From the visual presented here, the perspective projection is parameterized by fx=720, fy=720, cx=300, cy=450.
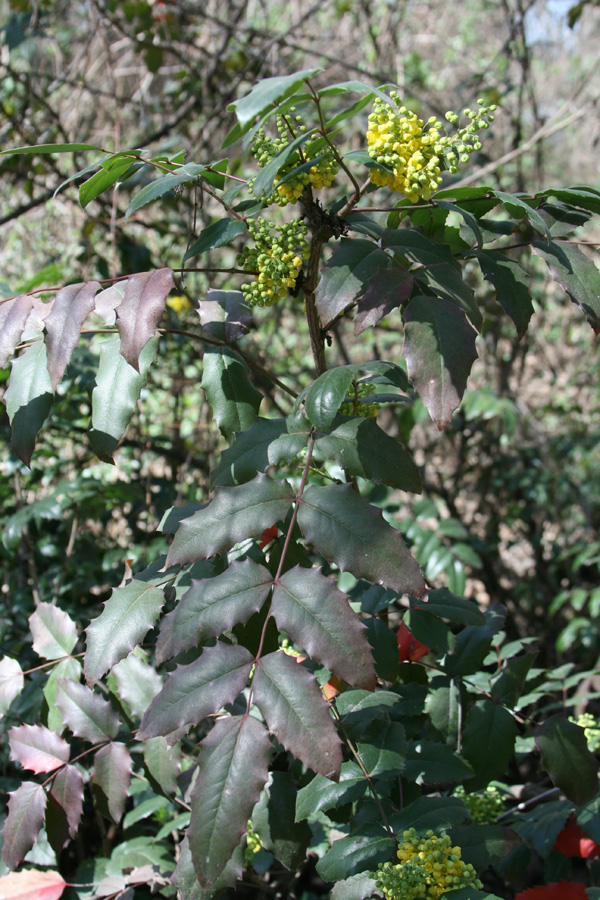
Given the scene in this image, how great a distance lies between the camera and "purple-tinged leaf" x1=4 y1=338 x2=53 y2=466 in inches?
35.6

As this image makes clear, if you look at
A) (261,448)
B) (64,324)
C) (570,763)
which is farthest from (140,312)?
(570,763)

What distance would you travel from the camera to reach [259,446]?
37.4 inches

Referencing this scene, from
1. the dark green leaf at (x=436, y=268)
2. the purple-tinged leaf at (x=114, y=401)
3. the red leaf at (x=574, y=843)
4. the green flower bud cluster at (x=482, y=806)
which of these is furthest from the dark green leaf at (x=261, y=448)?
the red leaf at (x=574, y=843)

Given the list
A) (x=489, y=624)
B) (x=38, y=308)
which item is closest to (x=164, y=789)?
(x=489, y=624)

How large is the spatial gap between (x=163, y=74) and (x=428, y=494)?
108 inches

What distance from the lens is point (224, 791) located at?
2.33 feet

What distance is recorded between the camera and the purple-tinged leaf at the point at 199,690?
0.75 m

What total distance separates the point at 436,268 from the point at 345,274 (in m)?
0.11

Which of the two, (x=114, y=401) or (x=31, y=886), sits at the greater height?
(x=114, y=401)

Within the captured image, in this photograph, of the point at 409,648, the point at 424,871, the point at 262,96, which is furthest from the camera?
the point at 409,648

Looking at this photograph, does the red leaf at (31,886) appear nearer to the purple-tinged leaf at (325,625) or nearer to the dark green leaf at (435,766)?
the dark green leaf at (435,766)

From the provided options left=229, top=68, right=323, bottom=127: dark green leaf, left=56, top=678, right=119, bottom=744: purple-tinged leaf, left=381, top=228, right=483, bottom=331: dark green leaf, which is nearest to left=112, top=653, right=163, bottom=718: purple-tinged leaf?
left=56, top=678, right=119, bottom=744: purple-tinged leaf

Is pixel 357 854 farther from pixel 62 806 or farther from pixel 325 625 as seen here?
pixel 62 806

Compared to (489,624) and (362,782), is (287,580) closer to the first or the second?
(362,782)
